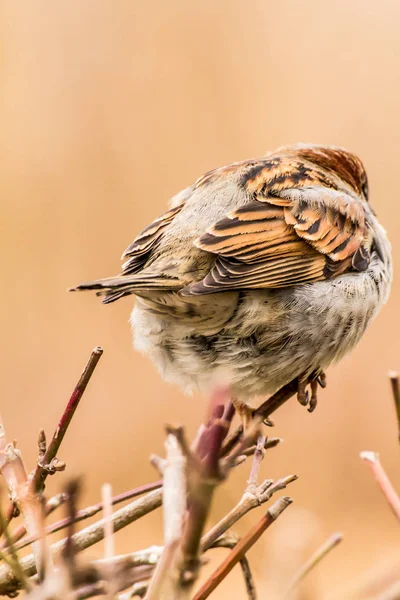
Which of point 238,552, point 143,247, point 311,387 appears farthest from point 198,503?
point 311,387

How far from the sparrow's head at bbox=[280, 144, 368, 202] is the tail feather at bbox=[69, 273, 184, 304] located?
121cm

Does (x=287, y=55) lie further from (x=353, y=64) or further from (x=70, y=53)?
(x=70, y=53)

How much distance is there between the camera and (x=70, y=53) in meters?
5.17

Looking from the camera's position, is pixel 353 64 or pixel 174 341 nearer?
pixel 174 341

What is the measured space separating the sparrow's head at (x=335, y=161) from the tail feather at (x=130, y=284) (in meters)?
1.21

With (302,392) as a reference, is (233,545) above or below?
above

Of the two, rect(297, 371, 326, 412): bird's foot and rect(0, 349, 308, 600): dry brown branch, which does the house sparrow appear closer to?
rect(297, 371, 326, 412): bird's foot

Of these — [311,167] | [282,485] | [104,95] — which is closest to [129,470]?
[311,167]

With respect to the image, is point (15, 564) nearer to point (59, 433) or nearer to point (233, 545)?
point (59, 433)

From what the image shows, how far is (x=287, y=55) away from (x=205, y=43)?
529 millimetres

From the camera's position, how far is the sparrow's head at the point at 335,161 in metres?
3.54

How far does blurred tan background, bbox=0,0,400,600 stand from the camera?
4355 millimetres

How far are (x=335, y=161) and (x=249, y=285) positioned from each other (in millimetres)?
1183

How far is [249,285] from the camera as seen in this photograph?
8.53 ft
